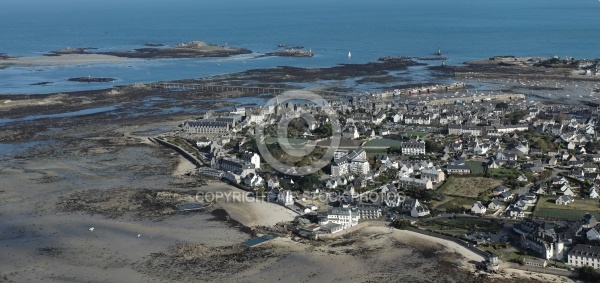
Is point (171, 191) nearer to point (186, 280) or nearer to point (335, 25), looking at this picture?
Answer: point (186, 280)

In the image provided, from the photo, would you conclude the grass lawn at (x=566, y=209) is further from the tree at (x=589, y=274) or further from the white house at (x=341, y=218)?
the white house at (x=341, y=218)

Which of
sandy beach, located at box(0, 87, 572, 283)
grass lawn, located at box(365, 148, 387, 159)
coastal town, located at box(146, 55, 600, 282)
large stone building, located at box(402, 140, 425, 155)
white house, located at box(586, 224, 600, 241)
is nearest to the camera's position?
sandy beach, located at box(0, 87, 572, 283)

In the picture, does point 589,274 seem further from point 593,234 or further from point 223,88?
point 223,88

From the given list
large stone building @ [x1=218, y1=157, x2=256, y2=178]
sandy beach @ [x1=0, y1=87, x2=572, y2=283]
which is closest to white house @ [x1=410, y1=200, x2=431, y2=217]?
sandy beach @ [x1=0, y1=87, x2=572, y2=283]

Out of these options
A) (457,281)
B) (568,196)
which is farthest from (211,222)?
(568,196)

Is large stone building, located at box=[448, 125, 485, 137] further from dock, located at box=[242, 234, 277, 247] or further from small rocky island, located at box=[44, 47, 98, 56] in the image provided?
small rocky island, located at box=[44, 47, 98, 56]

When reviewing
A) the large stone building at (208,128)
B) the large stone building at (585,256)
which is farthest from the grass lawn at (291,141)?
the large stone building at (585,256)
